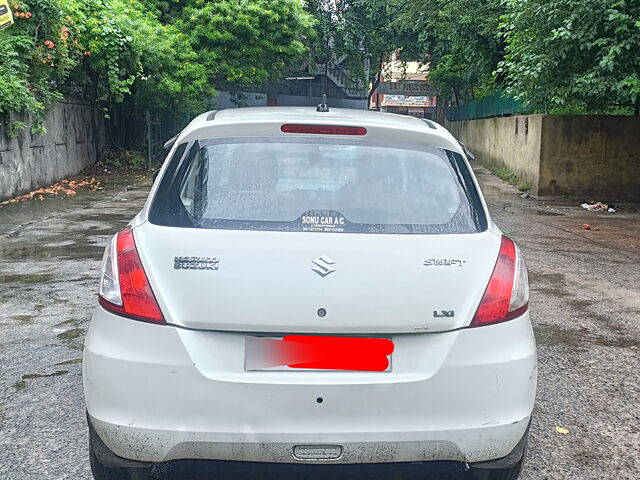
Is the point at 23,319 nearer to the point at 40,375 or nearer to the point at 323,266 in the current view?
the point at 40,375

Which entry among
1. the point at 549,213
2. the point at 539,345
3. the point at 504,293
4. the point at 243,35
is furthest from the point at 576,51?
the point at 243,35

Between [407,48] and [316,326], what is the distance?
29.2 m

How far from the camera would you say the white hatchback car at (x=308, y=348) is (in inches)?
94.2

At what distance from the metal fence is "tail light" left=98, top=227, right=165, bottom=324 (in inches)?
541

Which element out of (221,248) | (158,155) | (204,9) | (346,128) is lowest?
(158,155)

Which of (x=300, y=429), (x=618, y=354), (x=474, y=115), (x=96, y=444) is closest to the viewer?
(x=300, y=429)

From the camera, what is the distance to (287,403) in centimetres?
238

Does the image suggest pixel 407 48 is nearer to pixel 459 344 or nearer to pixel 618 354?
pixel 618 354

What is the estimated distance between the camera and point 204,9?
2239 centimetres

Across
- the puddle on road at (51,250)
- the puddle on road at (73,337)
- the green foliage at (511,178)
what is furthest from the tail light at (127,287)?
the green foliage at (511,178)

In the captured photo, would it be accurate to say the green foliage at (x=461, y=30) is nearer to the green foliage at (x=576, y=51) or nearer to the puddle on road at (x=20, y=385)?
the green foliage at (x=576, y=51)

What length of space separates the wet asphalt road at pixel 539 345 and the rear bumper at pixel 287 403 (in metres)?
0.74

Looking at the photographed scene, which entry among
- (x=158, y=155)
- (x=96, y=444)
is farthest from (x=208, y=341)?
(x=158, y=155)

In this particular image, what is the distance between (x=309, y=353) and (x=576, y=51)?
11.5m
